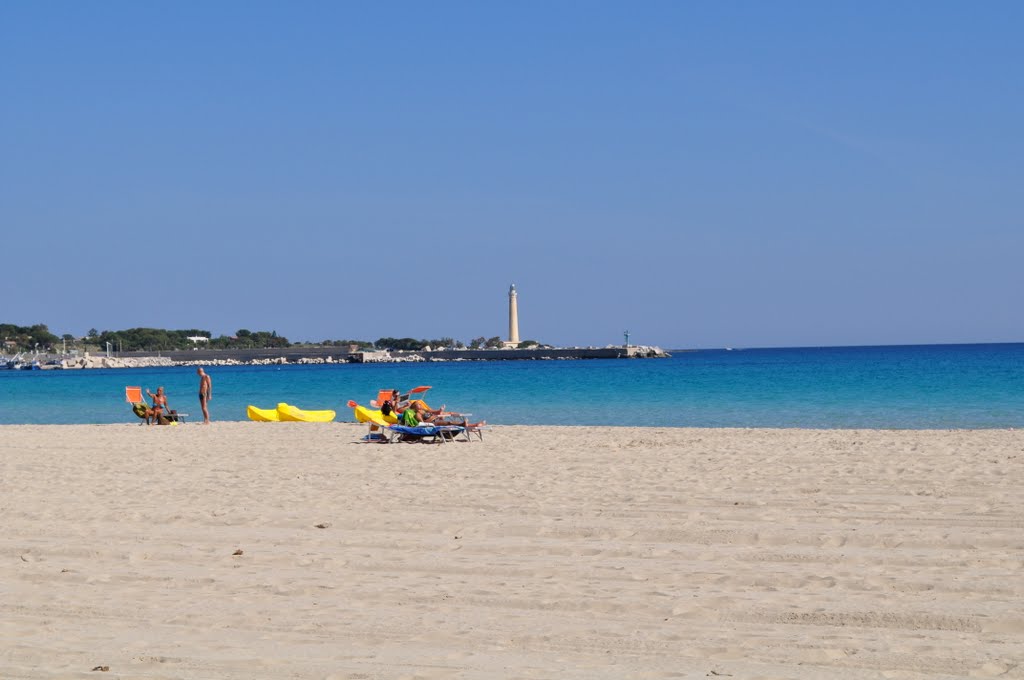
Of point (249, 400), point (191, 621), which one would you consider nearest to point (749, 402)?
point (249, 400)

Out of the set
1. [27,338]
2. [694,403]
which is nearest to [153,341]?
[27,338]

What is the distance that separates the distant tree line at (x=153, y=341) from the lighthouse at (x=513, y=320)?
26.4m

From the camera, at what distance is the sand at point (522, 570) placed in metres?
5.00

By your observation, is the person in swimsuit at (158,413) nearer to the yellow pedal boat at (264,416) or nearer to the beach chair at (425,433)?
the yellow pedal boat at (264,416)

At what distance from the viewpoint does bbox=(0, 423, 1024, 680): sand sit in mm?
5004

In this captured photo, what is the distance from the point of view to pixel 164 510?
9.49 m

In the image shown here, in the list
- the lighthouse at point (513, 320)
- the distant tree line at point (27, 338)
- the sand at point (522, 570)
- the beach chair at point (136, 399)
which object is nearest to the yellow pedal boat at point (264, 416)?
the beach chair at point (136, 399)

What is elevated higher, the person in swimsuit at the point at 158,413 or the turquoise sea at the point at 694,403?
the person in swimsuit at the point at 158,413

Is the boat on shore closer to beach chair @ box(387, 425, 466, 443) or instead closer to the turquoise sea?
the turquoise sea

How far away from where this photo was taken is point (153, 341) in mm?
163375

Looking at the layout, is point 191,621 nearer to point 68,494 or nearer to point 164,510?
point 164,510

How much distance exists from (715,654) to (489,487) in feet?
19.2

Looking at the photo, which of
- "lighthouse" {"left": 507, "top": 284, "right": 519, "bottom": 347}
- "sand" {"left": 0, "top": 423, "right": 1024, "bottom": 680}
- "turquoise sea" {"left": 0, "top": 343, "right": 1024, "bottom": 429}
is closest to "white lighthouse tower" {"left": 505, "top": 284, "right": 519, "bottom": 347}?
"lighthouse" {"left": 507, "top": 284, "right": 519, "bottom": 347}

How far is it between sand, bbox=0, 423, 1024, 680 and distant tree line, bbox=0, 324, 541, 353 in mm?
145318
